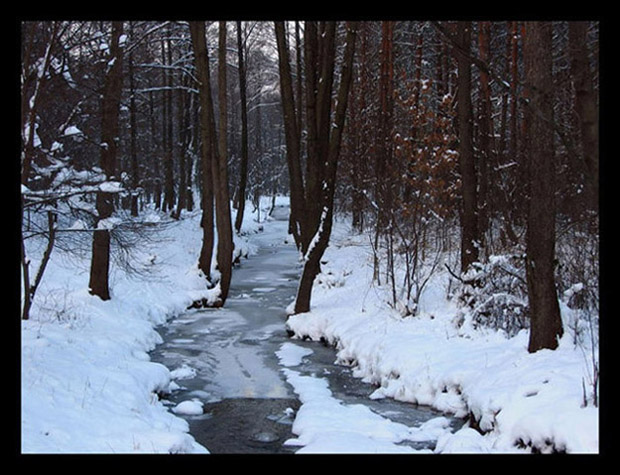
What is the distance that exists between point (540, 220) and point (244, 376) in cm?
514

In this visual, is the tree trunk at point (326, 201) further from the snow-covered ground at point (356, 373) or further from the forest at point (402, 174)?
the snow-covered ground at point (356, 373)

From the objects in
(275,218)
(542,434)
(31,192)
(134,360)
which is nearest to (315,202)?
(134,360)

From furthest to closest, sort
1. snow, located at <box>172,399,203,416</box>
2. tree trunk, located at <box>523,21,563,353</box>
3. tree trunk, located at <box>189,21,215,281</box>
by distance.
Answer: tree trunk, located at <box>189,21,215,281</box> < snow, located at <box>172,399,203,416</box> < tree trunk, located at <box>523,21,563,353</box>

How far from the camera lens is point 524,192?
13047mm

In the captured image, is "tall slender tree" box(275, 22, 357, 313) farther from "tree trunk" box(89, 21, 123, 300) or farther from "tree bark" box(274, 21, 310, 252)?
"tree trunk" box(89, 21, 123, 300)

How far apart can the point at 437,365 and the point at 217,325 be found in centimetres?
656

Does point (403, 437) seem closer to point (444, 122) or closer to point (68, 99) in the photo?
point (68, 99)

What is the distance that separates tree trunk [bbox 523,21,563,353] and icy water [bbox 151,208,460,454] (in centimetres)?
179

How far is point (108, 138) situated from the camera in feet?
41.0

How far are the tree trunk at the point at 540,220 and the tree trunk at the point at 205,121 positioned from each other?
10918 mm

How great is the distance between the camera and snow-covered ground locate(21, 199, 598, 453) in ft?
18.0

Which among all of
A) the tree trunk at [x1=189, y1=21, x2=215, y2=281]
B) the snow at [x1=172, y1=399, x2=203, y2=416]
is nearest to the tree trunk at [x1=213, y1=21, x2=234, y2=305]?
the tree trunk at [x1=189, y1=21, x2=215, y2=281]

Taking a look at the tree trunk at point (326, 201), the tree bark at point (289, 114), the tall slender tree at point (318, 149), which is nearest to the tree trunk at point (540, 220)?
the tree trunk at point (326, 201)

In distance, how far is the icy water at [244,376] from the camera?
6992mm
